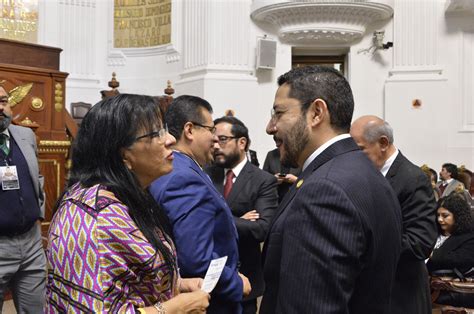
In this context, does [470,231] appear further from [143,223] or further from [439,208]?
[143,223]

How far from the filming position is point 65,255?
1469 mm

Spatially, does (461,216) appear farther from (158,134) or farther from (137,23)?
(137,23)

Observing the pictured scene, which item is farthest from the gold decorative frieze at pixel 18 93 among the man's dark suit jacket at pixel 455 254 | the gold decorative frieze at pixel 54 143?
the man's dark suit jacket at pixel 455 254

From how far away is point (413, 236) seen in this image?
2.54 meters

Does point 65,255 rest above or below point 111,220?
below

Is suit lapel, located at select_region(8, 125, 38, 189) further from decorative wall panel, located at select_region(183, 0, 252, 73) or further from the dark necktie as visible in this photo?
decorative wall panel, located at select_region(183, 0, 252, 73)

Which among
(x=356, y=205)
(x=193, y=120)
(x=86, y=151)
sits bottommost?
(x=356, y=205)

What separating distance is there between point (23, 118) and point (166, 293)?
475cm

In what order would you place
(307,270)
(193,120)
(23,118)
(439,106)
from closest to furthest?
(307,270)
(193,120)
(23,118)
(439,106)

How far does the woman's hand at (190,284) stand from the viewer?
6.27ft

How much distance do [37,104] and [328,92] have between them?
4.96 m

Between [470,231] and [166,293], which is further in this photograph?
[470,231]

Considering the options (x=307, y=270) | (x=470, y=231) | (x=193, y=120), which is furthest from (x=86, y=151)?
(x=470, y=231)

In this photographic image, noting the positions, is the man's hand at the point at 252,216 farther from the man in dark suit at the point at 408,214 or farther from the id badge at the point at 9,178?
the id badge at the point at 9,178
